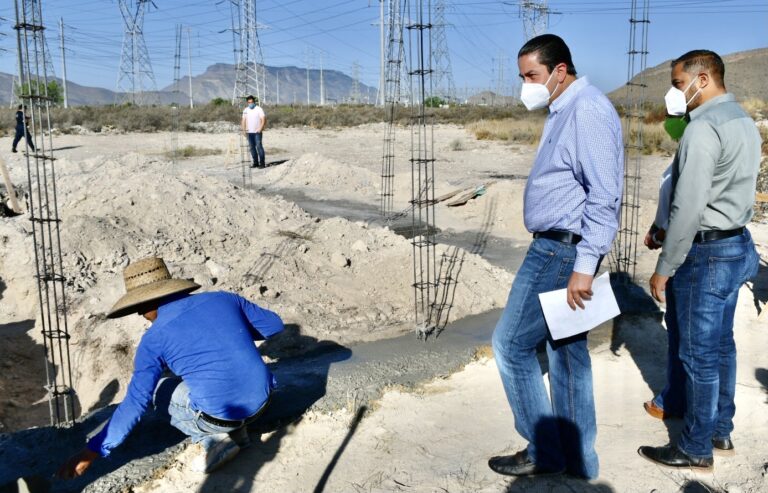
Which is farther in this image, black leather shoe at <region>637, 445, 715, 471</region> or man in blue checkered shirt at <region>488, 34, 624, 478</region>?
black leather shoe at <region>637, 445, 715, 471</region>

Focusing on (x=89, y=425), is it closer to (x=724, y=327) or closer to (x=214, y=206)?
(x=724, y=327)

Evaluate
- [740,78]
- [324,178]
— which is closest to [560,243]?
[324,178]

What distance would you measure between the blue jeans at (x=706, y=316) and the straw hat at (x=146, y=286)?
221 cm

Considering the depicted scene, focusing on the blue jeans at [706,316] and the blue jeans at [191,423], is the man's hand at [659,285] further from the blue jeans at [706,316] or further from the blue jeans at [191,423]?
the blue jeans at [191,423]

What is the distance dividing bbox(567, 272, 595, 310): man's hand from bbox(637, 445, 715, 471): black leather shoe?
101cm

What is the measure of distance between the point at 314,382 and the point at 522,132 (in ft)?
76.6

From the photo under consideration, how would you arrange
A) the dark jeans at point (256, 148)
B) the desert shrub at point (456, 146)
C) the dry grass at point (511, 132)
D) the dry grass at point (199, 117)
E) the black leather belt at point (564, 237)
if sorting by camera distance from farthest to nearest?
1. the dry grass at point (199, 117)
2. the dry grass at point (511, 132)
3. the desert shrub at point (456, 146)
4. the dark jeans at point (256, 148)
5. the black leather belt at point (564, 237)

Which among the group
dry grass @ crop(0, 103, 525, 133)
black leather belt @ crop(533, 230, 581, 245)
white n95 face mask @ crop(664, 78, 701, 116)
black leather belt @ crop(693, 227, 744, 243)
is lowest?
black leather belt @ crop(693, 227, 744, 243)

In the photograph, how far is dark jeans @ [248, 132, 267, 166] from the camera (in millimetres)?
15381

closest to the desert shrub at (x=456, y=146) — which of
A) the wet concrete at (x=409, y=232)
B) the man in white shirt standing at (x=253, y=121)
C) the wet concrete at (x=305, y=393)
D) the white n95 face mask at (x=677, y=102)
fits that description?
the man in white shirt standing at (x=253, y=121)

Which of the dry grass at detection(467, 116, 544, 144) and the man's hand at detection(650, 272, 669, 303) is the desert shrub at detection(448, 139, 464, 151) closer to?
the dry grass at detection(467, 116, 544, 144)

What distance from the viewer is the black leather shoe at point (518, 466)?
3037 mm

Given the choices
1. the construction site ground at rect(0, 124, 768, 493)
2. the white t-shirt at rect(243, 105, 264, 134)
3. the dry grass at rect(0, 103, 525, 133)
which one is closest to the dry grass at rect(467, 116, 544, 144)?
the dry grass at rect(0, 103, 525, 133)

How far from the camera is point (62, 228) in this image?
8.00m
